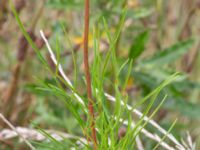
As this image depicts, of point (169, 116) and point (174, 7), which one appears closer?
point (169, 116)

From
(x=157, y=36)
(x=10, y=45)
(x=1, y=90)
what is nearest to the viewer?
(x=1, y=90)

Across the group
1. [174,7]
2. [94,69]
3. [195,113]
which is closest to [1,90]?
[195,113]

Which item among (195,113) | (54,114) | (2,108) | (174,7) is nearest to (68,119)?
(54,114)

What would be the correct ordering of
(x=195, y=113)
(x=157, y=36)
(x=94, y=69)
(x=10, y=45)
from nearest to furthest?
(x=94, y=69)
(x=195, y=113)
(x=157, y=36)
(x=10, y=45)

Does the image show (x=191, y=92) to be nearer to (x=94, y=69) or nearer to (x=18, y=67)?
(x=18, y=67)

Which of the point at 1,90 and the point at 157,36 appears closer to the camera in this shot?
the point at 1,90

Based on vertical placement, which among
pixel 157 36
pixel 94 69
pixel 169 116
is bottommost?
pixel 169 116

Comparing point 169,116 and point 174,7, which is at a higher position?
point 174,7

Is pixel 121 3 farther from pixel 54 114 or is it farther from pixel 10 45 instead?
pixel 10 45

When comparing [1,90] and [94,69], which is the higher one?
[94,69]
